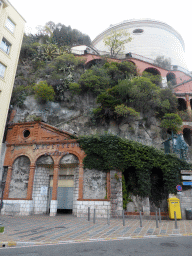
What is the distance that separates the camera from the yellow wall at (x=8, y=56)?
1844 centimetres

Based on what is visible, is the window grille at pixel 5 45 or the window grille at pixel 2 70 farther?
the window grille at pixel 5 45

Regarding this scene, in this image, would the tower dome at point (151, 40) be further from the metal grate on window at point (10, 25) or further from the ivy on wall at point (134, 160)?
the ivy on wall at point (134, 160)

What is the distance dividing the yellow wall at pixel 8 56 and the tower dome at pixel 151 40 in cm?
2578

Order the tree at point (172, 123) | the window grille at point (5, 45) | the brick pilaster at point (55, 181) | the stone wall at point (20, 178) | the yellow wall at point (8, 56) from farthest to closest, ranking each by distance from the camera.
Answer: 1. the tree at point (172, 123)
2. the window grille at point (5, 45)
3. the yellow wall at point (8, 56)
4. the stone wall at point (20, 178)
5. the brick pilaster at point (55, 181)

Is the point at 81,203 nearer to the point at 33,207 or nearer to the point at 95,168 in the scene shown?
the point at 95,168

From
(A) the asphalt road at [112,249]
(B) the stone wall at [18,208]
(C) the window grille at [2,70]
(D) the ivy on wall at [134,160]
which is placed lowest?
(A) the asphalt road at [112,249]

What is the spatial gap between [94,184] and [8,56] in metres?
15.3

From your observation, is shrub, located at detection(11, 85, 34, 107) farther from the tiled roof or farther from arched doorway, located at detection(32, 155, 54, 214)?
→ the tiled roof

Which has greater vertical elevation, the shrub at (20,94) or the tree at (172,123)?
the shrub at (20,94)

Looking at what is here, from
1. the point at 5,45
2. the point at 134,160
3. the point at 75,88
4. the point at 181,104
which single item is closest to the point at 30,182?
the point at 134,160

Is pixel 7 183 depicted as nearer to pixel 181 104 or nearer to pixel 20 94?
pixel 20 94

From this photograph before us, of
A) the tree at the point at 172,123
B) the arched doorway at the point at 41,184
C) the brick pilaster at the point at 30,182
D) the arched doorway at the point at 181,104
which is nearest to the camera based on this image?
the brick pilaster at the point at 30,182

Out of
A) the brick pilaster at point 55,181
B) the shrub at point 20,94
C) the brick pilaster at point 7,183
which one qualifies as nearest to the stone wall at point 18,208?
the brick pilaster at point 7,183

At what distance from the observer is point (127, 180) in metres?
16.8
